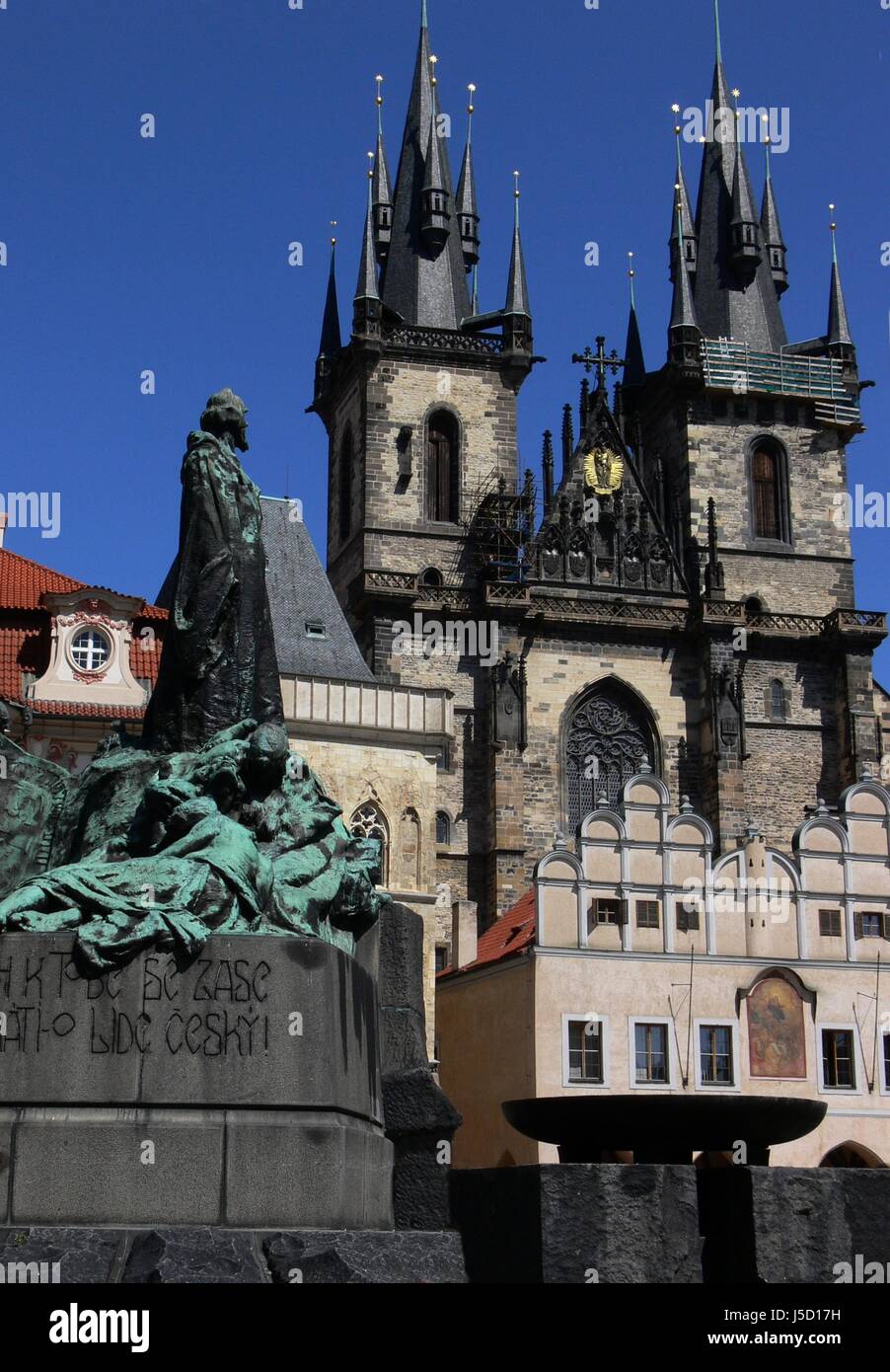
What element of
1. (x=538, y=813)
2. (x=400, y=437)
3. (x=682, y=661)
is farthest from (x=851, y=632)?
(x=400, y=437)

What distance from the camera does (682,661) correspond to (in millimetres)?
45312

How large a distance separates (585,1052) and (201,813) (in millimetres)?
21839

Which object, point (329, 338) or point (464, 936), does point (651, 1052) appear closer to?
point (464, 936)

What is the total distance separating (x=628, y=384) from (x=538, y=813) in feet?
51.7

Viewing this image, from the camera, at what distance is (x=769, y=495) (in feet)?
159

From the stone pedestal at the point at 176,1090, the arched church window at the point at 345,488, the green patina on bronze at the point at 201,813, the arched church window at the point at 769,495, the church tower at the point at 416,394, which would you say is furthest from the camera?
the arched church window at the point at 769,495

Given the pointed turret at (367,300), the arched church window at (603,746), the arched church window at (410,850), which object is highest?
the pointed turret at (367,300)

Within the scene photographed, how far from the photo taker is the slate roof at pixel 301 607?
3394cm

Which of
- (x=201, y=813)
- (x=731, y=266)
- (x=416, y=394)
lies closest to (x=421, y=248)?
(x=416, y=394)

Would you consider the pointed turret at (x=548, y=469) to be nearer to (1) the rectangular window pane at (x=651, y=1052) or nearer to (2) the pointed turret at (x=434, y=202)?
(2) the pointed turret at (x=434, y=202)

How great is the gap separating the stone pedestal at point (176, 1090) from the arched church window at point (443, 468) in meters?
39.5

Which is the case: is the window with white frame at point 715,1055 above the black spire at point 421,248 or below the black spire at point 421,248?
below

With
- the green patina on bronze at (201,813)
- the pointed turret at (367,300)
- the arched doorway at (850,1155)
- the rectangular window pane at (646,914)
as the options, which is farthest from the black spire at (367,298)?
the green patina on bronze at (201,813)
